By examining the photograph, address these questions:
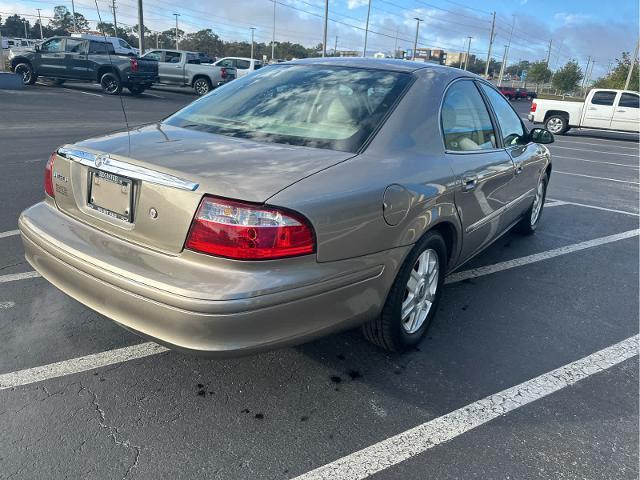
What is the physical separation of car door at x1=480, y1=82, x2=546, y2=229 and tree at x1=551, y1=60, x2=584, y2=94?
6868 cm

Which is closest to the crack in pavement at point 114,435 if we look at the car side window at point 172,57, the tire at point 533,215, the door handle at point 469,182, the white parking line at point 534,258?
the door handle at point 469,182

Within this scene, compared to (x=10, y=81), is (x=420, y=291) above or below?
below

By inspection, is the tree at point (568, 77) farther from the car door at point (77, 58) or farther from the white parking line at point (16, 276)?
the white parking line at point (16, 276)

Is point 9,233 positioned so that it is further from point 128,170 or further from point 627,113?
point 627,113

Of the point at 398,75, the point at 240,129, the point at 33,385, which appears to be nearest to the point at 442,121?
the point at 398,75

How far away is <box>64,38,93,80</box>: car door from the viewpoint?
62.8 ft

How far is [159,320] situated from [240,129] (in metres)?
1.20

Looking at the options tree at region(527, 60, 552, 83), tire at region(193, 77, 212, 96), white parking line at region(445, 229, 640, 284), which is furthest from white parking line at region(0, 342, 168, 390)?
tree at region(527, 60, 552, 83)

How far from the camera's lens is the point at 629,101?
18359mm

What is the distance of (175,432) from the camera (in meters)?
2.28

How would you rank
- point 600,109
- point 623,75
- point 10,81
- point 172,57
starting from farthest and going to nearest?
point 623,75, point 172,57, point 600,109, point 10,81

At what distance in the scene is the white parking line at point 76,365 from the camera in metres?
2.56

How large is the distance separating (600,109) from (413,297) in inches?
745

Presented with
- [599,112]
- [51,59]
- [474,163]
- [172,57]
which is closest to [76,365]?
[474,163]
